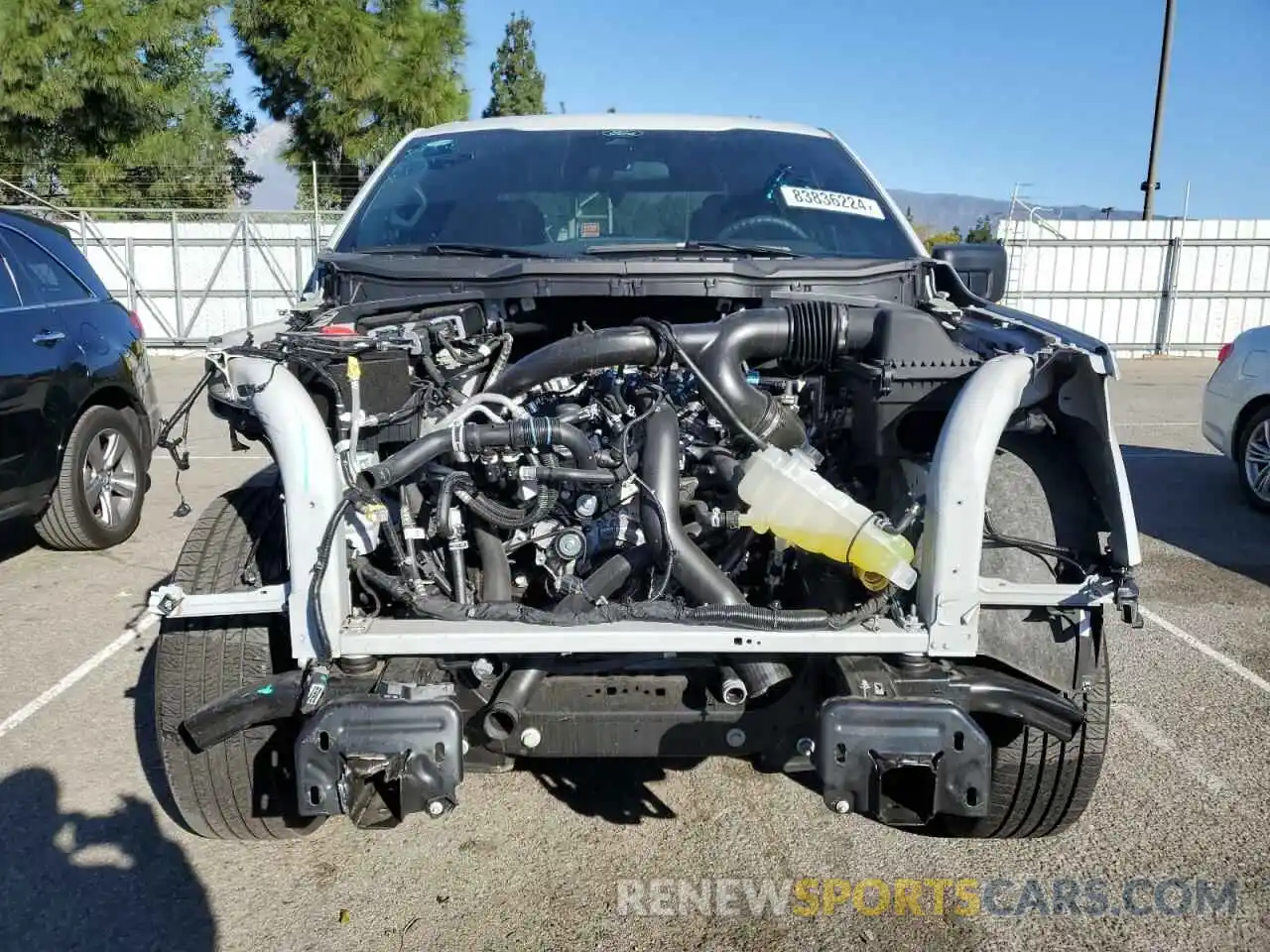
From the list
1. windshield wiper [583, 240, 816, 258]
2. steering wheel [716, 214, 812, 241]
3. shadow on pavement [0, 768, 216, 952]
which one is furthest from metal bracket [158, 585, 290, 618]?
steering wheel [716, 214, 812, 241]

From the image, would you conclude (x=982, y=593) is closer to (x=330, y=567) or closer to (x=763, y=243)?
(x=330, y=567)

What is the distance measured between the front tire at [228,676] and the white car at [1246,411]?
6694 mm

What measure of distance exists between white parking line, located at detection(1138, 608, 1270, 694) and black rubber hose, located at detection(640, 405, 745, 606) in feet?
8.18

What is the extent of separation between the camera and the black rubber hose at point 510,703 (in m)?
2.37

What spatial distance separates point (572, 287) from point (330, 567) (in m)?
1.14

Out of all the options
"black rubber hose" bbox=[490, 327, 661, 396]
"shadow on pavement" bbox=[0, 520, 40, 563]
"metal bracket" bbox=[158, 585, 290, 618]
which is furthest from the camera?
"shadow on pavement" bbox=[0, 520, 40, 563]

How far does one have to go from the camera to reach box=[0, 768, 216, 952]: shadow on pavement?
2555 mm

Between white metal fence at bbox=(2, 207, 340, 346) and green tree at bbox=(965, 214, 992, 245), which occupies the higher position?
green tree at bbox=(965, 214, 992, 245)

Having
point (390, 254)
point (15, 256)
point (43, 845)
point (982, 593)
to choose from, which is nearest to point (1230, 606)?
point (982, 593)

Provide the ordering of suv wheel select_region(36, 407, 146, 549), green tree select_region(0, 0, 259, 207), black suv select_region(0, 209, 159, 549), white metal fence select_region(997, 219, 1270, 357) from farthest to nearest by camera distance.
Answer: green tree select_region(0, 0, 259, 207)
white metal fence select_region(997, 219, 1270, 357)
suv wheel select_region(36, 407, 146, 549)
black suv select_region(0, 209, 159, 549)

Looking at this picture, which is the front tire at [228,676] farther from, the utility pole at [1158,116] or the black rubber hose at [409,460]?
the utility pole at [1158,116]

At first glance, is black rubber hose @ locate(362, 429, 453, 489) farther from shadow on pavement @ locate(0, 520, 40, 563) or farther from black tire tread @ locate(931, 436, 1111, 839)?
shadow on pavement @ locate(0, 520, 40, 563)

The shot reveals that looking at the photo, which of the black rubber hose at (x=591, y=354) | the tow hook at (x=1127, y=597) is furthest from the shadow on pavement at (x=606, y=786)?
the tow hook at (x=1127, y=597)

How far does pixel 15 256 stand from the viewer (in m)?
5.21
